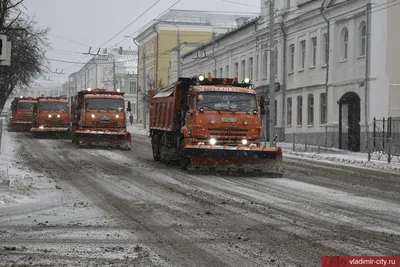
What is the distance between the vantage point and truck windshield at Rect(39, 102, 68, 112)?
44219 millimetres

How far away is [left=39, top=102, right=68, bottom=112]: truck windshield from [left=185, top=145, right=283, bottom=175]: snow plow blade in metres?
25.9

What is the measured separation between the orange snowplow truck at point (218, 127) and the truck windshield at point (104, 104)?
11702mm

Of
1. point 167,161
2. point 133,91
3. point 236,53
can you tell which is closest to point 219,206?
point 167,161

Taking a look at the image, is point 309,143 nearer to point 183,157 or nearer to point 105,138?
point 105,138

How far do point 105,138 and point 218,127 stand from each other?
13931 millimetres

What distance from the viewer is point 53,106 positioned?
44.4m

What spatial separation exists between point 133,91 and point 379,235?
353 ft

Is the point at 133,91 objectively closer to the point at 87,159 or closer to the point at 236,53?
the point at 236,53

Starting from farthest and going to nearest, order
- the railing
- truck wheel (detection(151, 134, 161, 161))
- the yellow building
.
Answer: the yellow building, the railing, truck wheel (detection(151, 134, 161, 161))

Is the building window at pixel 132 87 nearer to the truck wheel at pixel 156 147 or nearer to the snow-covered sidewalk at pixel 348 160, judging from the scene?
the snow-covered sidewalk at pixel 348 160

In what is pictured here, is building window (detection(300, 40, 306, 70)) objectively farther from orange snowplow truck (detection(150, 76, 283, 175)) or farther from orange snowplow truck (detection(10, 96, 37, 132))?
orange snowplow truck (detection(150, 76, 283, 175))

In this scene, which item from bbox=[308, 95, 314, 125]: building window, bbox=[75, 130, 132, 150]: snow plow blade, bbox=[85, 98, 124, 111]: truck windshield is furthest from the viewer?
bbox=[308, 95, 314, 125]: building window

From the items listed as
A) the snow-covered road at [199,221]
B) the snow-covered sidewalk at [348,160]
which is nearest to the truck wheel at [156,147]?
the snow-covered road at [199,221]

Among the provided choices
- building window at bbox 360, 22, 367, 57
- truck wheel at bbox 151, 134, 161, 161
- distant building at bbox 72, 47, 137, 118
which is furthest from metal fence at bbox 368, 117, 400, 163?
distant building at bbox 72, 47, 137, 118
